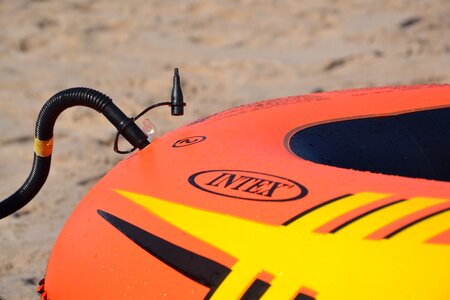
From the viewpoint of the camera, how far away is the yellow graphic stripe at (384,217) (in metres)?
2.15

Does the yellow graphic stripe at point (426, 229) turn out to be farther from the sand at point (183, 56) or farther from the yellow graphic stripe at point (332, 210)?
the sand at point (183, 56)

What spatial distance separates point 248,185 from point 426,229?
0.48 m

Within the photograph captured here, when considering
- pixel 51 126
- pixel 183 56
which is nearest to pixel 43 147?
pixel 51 126

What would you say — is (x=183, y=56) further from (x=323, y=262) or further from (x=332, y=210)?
(x=323, y=262)

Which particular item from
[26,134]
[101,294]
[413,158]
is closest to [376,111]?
[413,158]

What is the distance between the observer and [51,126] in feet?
9.43

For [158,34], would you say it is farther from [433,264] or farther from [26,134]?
[433,264]

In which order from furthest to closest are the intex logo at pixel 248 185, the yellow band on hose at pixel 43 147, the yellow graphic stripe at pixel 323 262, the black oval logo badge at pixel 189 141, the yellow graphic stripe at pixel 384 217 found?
1. the yellow band on hose at pixel 43 147
2. the black oval logo badge at pixel 189 141
3. the intex logo at pixel 248 185
4. the yellow graphic stripe at pixel 384 217
5. the yellow graphic stripe at pixel 323 262

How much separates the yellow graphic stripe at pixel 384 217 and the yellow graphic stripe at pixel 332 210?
0.05 m

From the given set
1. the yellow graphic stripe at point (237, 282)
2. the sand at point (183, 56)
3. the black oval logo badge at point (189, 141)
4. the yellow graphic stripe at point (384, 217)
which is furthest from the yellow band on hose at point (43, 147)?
the sand at point (183, 56)

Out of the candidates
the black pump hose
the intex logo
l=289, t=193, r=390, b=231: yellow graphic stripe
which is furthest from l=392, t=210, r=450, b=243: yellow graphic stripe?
the black pump hose

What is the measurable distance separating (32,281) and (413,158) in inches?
54.8

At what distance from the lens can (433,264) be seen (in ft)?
6.64

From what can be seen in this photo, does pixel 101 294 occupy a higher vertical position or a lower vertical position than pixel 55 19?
lower
